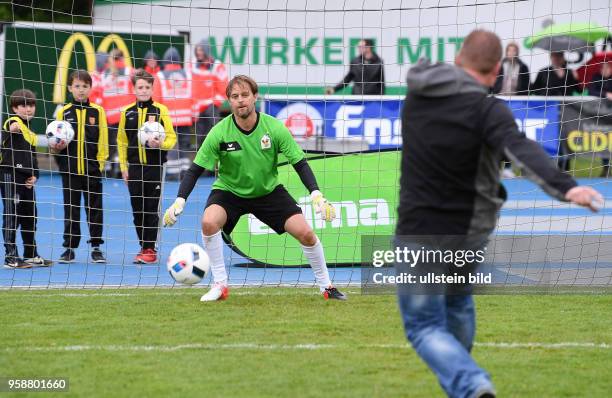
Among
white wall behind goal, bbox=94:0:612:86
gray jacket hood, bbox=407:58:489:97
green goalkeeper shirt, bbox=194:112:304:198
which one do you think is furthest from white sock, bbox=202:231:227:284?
white wall behind goal, bbox=94:0:612:86

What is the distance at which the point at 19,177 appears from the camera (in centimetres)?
1095

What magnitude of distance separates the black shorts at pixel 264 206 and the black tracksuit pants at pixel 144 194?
2854 mm

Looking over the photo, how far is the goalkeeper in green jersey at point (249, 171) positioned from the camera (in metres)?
8.38

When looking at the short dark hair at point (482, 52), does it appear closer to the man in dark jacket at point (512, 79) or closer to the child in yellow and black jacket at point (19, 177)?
the child in yellow and black jacket at point (19, 177)

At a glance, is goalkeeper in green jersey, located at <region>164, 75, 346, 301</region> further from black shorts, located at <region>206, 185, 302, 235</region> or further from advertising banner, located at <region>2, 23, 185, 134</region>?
advertising banner, located at <region>2, 23, 185, 134</region>

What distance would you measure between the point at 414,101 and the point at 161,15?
20.7m

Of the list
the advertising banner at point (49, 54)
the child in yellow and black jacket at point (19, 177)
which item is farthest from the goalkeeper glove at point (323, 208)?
the advertising banner at point (49, 54)

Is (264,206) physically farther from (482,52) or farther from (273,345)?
(482,52)

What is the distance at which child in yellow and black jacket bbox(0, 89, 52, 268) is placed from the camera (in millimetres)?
10773

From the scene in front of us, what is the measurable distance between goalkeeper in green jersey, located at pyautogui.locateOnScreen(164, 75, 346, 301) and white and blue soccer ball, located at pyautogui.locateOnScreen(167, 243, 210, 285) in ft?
1.50

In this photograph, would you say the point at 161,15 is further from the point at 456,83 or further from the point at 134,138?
the point at 456,83

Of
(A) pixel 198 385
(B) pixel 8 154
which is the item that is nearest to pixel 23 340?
(A) pixel 198 385

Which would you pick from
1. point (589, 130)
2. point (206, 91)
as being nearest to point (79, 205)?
point (206, 91)

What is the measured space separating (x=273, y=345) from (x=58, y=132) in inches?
192
